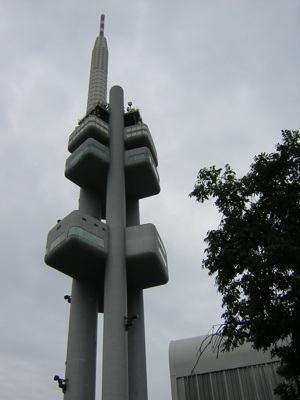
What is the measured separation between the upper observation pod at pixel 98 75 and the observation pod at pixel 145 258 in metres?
22.7

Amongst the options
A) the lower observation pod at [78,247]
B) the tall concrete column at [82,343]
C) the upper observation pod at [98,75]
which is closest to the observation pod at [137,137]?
the upper observation pod at [98,75]

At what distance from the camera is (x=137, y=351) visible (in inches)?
1622

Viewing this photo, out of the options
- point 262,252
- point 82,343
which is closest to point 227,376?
point 82,343

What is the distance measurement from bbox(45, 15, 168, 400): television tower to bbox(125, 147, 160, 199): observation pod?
117mm

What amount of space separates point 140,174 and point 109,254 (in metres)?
11.9

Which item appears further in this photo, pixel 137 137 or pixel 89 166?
pixel 137 137

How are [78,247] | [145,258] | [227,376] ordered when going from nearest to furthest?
1. [227,376]
2. [78,247]
3. [145,258]

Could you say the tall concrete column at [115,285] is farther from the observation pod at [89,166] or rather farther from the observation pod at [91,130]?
the observation pod at [89,166]

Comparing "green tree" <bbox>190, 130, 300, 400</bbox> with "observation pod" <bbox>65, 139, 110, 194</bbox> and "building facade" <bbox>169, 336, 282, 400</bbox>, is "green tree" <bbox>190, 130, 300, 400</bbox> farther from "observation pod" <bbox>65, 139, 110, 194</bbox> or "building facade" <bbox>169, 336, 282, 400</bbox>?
"observation pod" <bbox>65, 139, 110, 194</bbox>

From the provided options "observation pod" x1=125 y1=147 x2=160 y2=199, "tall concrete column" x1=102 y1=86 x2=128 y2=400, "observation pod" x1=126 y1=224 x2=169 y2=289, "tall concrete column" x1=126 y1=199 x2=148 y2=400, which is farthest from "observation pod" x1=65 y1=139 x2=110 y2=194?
"tall concrete column" x1=126 y1=199 x2=148 y2=400

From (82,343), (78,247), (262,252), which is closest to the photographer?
(262,252)

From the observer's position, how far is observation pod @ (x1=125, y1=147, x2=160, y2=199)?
47969 millimetres

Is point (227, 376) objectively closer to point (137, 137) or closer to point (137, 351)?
point (137, 351)

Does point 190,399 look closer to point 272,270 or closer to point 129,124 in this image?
point 272,270
